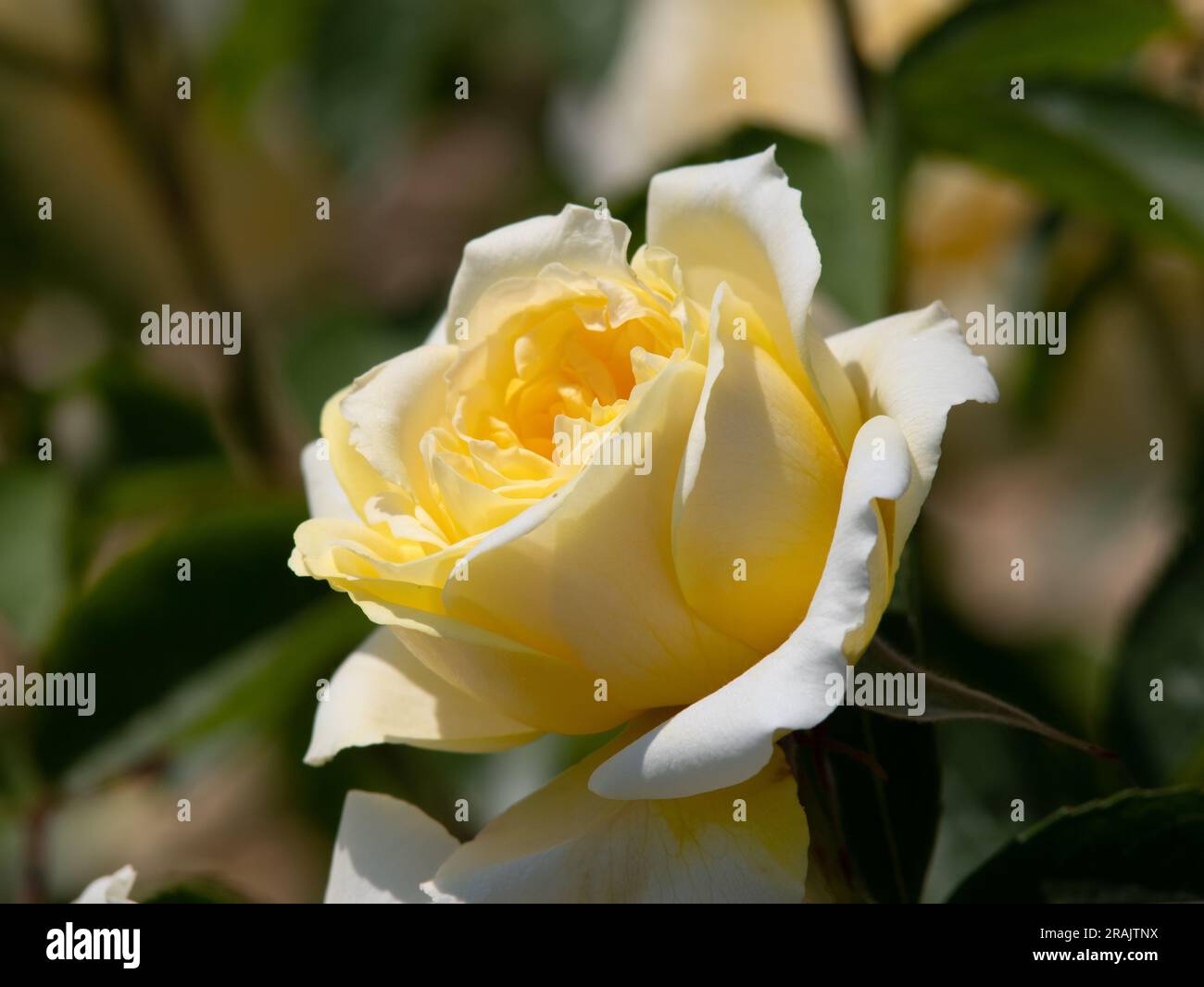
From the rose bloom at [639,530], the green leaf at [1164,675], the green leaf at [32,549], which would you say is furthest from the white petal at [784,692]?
the green leaf at [32,549]

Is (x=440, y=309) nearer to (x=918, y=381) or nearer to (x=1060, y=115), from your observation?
(x=1060, y=115)

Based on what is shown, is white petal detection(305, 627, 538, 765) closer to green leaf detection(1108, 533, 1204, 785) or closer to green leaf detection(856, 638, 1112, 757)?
green leaf detection(856, 638, 1112, 757)

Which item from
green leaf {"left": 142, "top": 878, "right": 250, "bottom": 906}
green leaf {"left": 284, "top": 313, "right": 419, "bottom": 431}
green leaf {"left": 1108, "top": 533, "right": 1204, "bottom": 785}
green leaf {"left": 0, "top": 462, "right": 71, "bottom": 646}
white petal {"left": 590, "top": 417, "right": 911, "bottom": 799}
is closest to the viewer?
white petal {"left": 590, "top": 417, "right": 911, "bottom": 799}

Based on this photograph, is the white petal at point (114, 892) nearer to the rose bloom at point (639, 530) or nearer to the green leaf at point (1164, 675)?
the rose bloom at point (639, 530)

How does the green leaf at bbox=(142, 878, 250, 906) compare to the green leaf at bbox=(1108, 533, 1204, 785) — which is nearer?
the green leaf at bbox=(142, 878, 250, 906)

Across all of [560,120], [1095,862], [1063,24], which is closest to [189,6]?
[560,120]

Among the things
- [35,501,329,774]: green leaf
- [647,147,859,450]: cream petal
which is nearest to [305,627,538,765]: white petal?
[647,147,859,450]: cream petal
